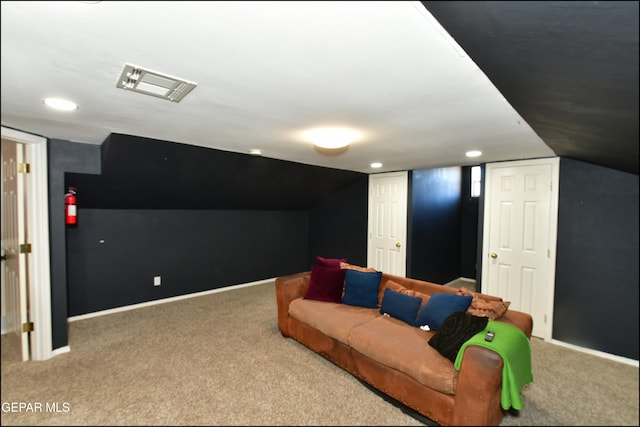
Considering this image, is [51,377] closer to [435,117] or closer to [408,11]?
[408,11]

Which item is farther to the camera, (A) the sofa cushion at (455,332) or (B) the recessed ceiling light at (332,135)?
(B) the recessed ceiling light at (332,135)

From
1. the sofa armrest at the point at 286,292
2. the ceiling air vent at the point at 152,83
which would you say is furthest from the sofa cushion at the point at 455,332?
the ceiling air vent at the point at 152,83

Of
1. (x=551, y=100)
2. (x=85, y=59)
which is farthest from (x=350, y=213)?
(x=85, y=59)

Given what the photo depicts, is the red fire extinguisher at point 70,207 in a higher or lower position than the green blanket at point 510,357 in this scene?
higher

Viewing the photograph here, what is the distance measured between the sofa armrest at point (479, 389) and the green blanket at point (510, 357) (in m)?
0.03

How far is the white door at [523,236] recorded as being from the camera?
9.39 feet

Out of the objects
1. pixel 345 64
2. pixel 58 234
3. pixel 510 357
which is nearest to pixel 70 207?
pixel 58 234

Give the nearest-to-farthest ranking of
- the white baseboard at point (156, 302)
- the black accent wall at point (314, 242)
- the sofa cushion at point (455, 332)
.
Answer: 1. the sofa cushion at point (455, 332)
2. the black accent wall at point (314, 242)
3. the white baseboard at point (156, 302)

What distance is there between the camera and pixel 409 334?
2031 millimetres

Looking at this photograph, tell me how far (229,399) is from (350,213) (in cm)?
359

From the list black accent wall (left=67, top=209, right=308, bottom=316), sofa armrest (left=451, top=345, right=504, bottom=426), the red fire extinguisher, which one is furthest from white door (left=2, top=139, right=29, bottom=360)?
sofa armrest (left=451, top=345, right=504, bottom=426)

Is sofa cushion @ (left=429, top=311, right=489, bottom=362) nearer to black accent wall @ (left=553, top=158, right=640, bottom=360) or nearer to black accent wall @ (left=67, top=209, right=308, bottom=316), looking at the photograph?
black accent wall @ (left=553, top=158, right=640, bottom=360)

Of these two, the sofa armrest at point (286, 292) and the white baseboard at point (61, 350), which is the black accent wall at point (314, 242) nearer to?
→ the white baseboard at point (61, 350)

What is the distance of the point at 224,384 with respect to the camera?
1958 mm
